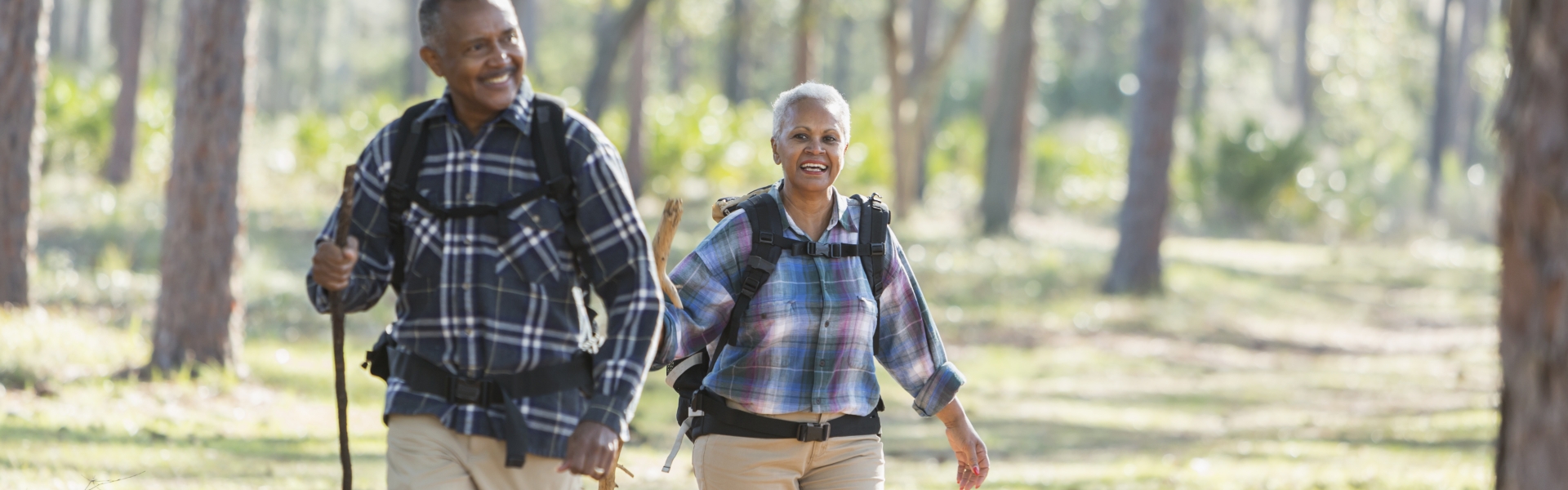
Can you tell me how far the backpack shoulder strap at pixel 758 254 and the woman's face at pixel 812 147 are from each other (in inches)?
4.4

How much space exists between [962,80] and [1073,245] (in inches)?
1075

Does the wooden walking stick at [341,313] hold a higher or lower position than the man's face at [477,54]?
lower

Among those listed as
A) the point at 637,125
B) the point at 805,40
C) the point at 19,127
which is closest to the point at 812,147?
the point at 19,127

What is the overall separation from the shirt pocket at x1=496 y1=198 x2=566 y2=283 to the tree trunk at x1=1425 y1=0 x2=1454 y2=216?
3844 cm

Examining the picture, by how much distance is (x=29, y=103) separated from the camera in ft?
32.0

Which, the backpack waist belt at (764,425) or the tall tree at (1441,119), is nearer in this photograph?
the backpack waist belt at (764,425)

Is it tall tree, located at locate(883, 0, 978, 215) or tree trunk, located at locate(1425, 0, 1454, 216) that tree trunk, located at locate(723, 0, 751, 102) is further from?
tree trunk, located at locate(1425, 0, 1454, 216)

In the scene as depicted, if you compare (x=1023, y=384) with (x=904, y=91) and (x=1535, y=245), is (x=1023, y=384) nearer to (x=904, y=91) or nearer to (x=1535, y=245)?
(x=1535, y=245)

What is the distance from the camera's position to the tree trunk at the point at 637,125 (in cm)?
2527

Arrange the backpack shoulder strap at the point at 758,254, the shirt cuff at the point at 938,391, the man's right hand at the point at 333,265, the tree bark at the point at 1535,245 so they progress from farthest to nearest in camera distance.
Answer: the shirt cuff at the point at 938,391, the backpack shoulder strap at the point at 758,254, the man's right hand at the point at 333,265, the tree bark at the point at 1535,245

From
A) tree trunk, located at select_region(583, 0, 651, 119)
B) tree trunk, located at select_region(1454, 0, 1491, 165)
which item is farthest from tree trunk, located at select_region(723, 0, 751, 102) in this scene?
tree trunk, located at select_region(1454, 0, 1491, 165)

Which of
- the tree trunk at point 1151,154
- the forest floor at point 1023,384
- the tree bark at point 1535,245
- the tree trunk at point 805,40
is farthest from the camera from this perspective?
the tree trunk at point 805,40

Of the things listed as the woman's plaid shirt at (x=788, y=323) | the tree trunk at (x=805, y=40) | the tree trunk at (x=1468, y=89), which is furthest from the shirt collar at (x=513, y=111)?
the tree trunk at (x=1468, y=89)

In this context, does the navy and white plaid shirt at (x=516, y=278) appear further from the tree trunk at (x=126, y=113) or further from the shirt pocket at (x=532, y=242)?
the tree trunk at (x=126, y=113)
